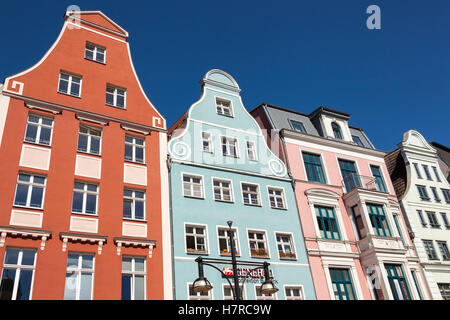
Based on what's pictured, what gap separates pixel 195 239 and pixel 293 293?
5.74 metres

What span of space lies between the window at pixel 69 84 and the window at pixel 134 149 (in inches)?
131

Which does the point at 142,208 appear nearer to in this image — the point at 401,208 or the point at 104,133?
the point at 104,133

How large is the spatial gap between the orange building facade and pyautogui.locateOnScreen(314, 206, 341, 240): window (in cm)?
981

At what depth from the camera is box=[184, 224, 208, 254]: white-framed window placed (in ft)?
62.5

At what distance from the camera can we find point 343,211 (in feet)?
83.8

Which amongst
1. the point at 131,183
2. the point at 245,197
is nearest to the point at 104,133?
the point at 131,183

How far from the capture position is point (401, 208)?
28.8 metres

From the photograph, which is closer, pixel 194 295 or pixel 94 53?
pixel 194 295

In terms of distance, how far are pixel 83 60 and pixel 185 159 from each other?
7.37m

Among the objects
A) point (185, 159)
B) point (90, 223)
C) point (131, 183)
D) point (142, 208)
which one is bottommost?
point (90, 223)

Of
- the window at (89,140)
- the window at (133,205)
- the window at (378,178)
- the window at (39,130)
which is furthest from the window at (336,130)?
the window at (39,130)

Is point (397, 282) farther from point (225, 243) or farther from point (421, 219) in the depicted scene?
point (225, 243)

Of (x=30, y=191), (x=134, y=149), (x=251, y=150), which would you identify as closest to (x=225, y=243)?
(x=134, y=149)

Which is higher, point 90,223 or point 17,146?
point 17,146
